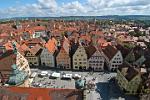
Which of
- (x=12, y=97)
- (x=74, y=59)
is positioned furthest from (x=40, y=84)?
(x=12, y=97)

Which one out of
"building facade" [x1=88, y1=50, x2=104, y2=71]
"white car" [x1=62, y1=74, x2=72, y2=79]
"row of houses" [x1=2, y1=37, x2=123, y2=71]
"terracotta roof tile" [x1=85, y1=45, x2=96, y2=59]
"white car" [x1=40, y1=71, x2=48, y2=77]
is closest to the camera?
"white car" [x1=62, y1=74, x2=72, y2=79]

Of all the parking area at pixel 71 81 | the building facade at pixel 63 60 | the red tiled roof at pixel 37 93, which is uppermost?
the red tiled roof at pixel 37 93

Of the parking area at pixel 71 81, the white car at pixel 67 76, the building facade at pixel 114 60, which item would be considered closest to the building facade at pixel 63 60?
the parking area at pixel 71 81

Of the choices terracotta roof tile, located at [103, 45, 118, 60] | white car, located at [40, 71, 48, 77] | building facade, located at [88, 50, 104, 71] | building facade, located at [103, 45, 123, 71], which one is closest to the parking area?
white car, located at [40, 71, 48, 77]

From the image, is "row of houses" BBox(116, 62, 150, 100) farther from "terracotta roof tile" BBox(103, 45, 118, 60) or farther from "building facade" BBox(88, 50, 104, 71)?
"building facade" BBox(88, 50, 104, 71)

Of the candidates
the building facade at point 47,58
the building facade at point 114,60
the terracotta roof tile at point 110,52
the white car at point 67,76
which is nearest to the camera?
the white car at point 67,76

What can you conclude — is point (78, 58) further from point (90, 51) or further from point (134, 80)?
point (134, 80)

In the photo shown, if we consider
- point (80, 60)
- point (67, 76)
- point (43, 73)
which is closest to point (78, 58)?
point (80, 60)

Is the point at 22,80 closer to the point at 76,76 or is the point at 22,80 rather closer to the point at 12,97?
the point at 12,97

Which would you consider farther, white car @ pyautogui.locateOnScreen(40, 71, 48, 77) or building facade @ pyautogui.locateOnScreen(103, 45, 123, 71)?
building facade @ pyautogui.locateOnScreen(103, 45, 123, 71)

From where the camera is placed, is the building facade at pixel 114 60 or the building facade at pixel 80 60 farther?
the building facade at pixel 80 60

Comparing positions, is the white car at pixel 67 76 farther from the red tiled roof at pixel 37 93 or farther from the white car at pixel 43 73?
the red tiled roof at pixel 37 93
